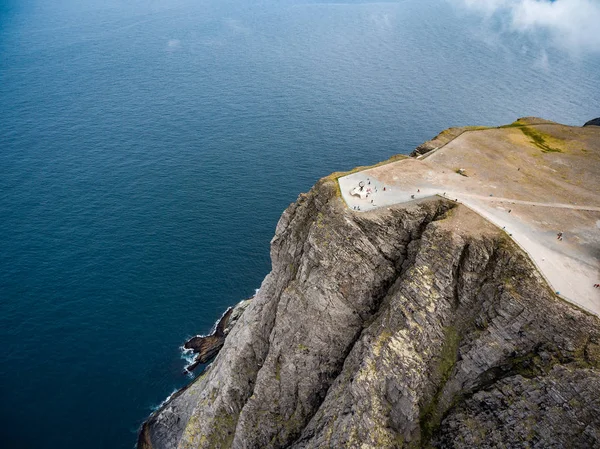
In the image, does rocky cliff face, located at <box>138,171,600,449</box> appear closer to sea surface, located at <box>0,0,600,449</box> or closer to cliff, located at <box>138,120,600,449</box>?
cliff, located at <box>138,120,600,449</box>

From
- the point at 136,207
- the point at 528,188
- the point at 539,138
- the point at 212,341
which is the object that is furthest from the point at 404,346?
Result: the point at 136,207

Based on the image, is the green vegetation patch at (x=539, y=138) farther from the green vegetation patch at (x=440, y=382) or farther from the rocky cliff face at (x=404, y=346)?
the green vegetation patch at (x=440, y=382)

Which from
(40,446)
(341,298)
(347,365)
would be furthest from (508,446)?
(40,446)

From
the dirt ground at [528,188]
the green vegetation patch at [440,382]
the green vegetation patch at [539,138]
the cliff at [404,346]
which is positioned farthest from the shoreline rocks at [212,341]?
the green vegetation patch at [539,138]

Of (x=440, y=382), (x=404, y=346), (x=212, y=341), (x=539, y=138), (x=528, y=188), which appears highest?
(x=528, y=188)

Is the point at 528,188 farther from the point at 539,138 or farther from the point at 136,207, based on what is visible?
the point at 136,207

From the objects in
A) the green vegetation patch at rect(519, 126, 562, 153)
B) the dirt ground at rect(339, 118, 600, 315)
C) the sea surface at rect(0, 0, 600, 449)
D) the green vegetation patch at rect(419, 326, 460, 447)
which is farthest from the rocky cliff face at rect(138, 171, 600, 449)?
the green vegetation patch at rect(519, 126, 562, 153)


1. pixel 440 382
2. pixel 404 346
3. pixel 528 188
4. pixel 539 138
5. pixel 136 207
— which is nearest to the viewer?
pixel 440 382
